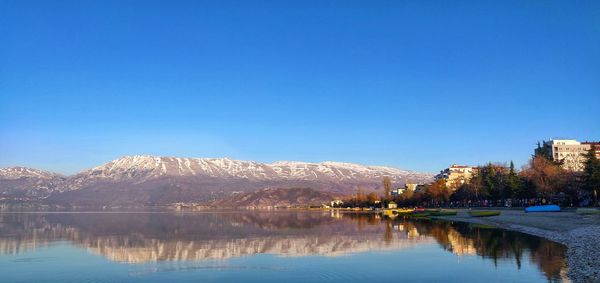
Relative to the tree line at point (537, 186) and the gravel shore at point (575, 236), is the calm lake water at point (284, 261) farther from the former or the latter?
the tree line at point (537, 186)

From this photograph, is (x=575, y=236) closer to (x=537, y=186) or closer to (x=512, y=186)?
(x=537, y=186)

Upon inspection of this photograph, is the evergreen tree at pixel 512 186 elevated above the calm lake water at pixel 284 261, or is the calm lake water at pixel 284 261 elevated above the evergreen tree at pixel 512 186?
the evergreen tree at pixel 512 186

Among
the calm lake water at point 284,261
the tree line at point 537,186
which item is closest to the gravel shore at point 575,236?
the calm lake water at point 284,261

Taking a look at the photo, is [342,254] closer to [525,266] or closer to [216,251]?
[216,251]

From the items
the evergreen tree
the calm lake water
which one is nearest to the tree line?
the evergreen tree

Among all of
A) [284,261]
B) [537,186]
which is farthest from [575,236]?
[537,186]

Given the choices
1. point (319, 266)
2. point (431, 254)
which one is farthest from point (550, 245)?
point (319, 266)

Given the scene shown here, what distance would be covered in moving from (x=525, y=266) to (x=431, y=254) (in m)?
7.13

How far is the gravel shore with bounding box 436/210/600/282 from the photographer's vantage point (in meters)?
22.4

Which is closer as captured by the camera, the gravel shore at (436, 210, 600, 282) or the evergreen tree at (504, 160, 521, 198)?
the gravel shore at (436, 210, 600, 282)

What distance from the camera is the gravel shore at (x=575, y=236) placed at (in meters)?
22.4

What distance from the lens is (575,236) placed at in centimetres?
3859

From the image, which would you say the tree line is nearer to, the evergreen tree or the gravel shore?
the evergreen tree

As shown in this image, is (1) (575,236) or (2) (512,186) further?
(2) (512,186)
